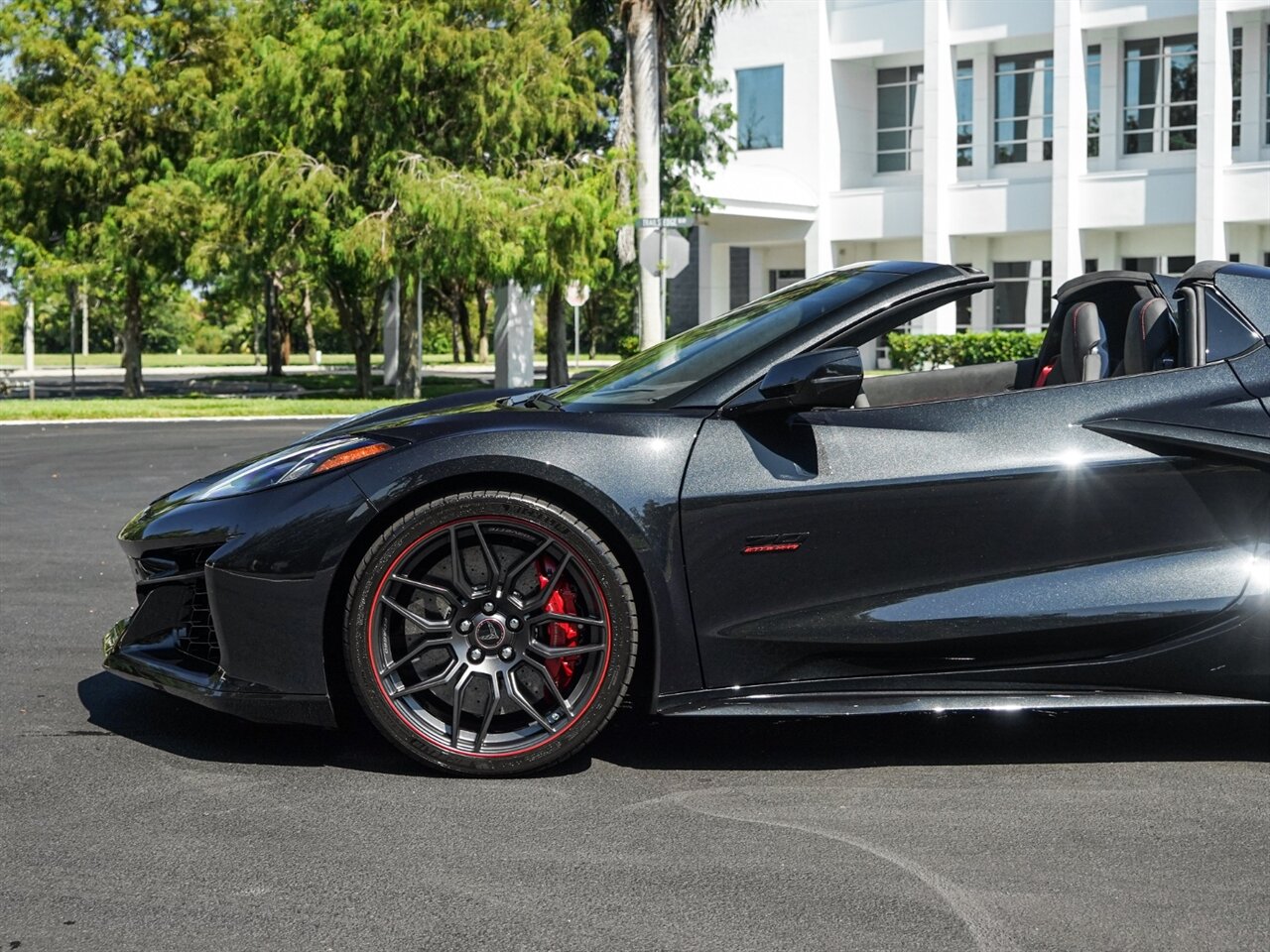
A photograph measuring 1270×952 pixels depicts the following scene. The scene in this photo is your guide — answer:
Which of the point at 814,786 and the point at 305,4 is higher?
the point at 305,4

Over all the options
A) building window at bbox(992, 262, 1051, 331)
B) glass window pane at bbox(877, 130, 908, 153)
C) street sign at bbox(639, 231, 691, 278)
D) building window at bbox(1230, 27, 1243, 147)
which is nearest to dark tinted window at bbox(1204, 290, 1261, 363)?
street sign at bbox(639, 231, 691, 278)

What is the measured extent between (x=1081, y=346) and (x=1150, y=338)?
438 millimetres

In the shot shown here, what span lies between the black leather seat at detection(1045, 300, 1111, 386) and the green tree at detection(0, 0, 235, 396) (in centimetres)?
3089

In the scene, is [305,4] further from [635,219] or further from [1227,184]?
[1227,184]

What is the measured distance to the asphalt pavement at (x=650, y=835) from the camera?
11.1 ft

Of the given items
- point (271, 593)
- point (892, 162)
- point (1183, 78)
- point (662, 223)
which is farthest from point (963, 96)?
point (271, 593)

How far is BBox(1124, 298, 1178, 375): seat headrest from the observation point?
4773 mm

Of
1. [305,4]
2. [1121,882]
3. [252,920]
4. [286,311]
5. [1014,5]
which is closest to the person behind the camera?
[252,920]

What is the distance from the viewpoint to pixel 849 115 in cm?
4322

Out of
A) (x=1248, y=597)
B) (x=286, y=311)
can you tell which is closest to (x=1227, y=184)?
(x=1248, y=597)

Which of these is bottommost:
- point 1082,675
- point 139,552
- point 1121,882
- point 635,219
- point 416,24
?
point 1121,882

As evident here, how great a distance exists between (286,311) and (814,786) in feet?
230

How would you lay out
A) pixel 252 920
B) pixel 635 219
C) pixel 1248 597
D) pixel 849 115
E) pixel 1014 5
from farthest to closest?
pixel 849 115 → pixel 1014 5 → pixel 635 219 → pixel 1248 597 → pixel 252 920

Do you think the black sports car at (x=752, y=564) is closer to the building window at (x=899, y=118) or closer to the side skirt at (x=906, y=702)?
the side skirt at (x=906, y=702)
